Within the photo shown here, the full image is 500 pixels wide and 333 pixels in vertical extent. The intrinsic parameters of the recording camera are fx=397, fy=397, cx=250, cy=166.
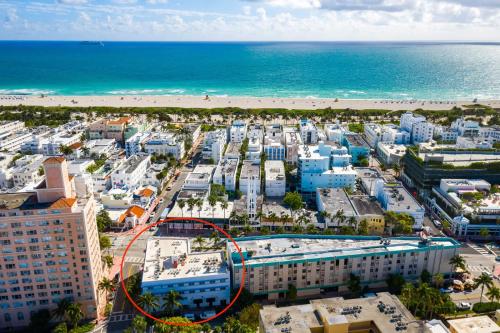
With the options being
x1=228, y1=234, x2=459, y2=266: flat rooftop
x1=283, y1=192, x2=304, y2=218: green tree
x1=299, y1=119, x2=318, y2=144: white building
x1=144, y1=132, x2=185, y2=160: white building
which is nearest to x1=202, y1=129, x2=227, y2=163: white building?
x1=144, y1=132, x2=185, y2=160: white building

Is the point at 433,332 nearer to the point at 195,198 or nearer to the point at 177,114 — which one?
the point at 195,198

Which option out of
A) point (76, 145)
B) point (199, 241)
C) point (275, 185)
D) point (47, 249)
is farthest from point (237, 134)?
point (47, 249)

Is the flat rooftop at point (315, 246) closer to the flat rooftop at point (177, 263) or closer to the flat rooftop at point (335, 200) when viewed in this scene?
the flat rooftop at point (177, 263)

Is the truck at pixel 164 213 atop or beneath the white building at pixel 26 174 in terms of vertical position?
beneath

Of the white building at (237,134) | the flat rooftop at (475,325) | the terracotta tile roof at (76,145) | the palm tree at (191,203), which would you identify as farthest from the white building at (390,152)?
the terracotta tile roof at (76,145)

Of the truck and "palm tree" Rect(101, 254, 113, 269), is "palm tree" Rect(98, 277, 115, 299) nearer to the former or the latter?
"palm tree" Rect(101, 254, 113, 269)

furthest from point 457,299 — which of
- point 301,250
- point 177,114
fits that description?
point 177,114

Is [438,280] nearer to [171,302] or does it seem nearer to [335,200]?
[335,200]
